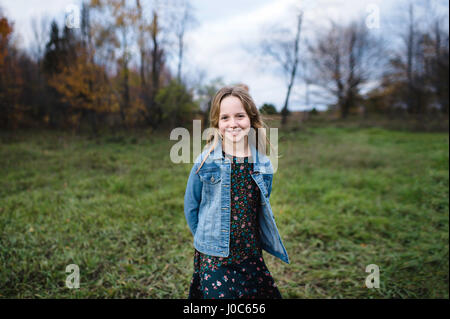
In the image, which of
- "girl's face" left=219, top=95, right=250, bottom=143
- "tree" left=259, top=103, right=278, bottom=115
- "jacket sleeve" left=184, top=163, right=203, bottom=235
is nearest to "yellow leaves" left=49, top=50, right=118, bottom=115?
"tree" left=259, top=103, right=278, bottom=115

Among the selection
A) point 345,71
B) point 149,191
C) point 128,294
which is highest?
point 345,71

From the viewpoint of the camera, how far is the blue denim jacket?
1.53m

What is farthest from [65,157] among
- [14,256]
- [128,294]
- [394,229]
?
[394,229]

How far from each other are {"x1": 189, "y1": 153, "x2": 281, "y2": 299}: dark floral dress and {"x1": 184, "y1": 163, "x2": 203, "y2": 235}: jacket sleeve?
21 cm

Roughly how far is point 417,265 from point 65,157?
8158 millimetres

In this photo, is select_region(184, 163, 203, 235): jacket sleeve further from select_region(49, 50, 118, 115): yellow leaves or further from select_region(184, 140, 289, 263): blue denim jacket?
select_region(49, 50, 118, 115): yellow leaves

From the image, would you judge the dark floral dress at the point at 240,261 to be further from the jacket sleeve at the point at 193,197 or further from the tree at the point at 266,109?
the tree at the point at 266,109

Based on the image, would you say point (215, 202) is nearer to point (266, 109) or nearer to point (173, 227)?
point (266, 109)

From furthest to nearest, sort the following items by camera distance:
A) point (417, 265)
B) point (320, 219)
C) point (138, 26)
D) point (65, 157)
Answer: point (138, 26) → point (65, 157) → point (320, 219) → point (417, 265)

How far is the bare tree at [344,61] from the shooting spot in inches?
749

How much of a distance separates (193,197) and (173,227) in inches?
94.0

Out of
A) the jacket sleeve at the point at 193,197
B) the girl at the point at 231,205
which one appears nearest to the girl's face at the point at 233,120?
the girl at the point at 231,205

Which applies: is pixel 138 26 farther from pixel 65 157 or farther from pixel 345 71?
pixel 345 71
